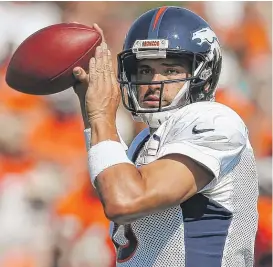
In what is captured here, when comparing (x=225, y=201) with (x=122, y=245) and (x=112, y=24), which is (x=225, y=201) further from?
(x=112, y=24)

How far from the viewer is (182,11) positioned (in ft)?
7.24

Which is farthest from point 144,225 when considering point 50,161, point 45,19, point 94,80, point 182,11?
point 45,19

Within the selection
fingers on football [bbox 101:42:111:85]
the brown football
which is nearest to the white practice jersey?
fingers on football [bbox 101:42:111:85]

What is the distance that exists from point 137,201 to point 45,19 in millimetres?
3134

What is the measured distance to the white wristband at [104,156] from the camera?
1789 millimetres

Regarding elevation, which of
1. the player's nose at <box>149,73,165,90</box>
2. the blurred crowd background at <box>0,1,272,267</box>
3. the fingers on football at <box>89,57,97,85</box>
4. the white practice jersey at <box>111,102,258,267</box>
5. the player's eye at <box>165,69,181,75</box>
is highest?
the fingers on football at <box>89,57,97,85</box>

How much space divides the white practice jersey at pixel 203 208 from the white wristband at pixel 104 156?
11 cm

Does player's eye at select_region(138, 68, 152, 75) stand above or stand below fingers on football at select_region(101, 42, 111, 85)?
below

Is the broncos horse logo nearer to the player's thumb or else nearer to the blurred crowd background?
the player's thumb

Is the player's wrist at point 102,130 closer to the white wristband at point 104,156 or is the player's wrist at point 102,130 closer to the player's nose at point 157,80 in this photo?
the white wristband at point 104,156

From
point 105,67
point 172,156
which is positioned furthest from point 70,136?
point 172,156

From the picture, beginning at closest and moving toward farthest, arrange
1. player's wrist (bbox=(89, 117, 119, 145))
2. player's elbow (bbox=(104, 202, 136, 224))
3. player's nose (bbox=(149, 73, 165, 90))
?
player's elbow (bbox=(104, 202, 136, 224))
player's wrist (bbox=(89, 117, 119, 145))
player's nose (bbox=(149, 73, 165, 90))

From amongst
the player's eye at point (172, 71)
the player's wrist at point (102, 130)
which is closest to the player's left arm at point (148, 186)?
the player's wrist at point (102, 130)

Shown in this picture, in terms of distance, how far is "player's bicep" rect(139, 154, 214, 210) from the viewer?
1.72m
